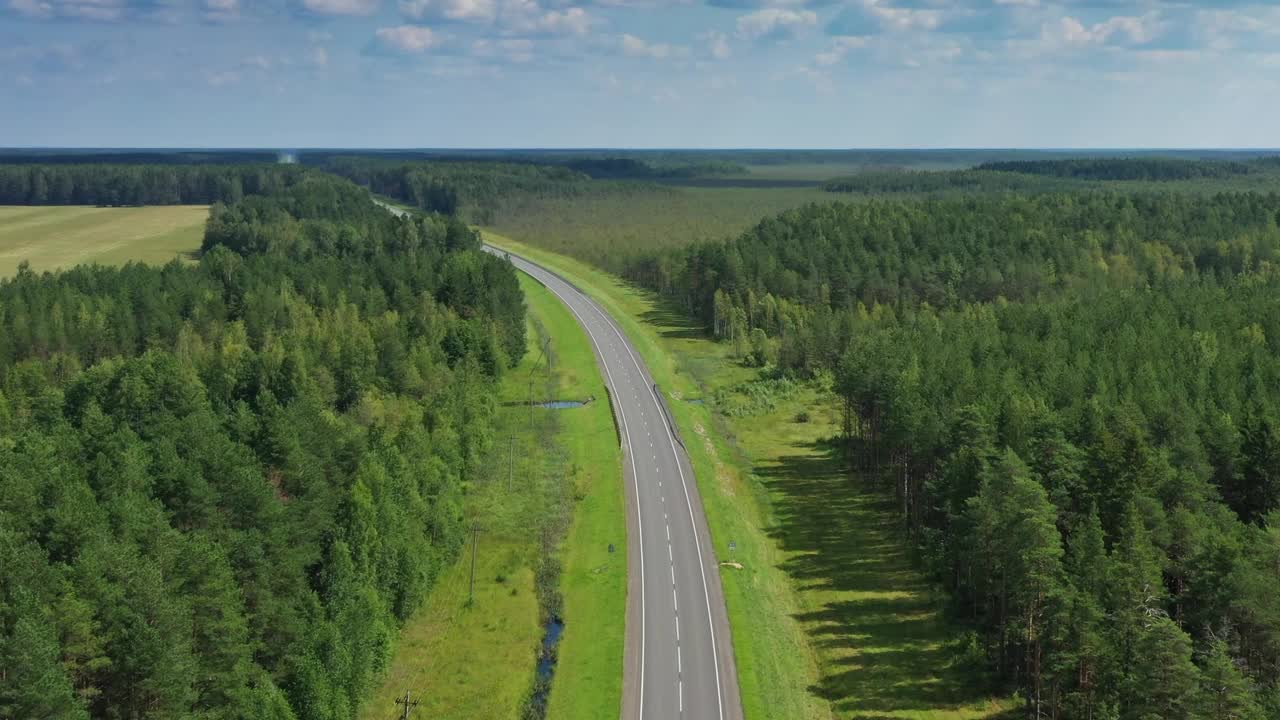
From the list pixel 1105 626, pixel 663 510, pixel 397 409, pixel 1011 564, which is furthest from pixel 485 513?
pixel 1105 626

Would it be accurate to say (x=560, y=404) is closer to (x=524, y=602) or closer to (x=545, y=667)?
(x=524, y=602)

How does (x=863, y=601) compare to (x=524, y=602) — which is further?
(x=524, y=602)

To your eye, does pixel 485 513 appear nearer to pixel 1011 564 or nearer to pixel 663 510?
pixel 663 510

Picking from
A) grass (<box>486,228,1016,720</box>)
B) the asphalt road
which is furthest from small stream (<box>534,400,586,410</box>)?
grass (<box>486,228,1016,720</box>)

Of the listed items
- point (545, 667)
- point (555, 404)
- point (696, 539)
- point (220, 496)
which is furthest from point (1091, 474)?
point (555, 404)

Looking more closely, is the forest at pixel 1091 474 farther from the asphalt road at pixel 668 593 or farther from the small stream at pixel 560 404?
the small stream at pixel 560 404

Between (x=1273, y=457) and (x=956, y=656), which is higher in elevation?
(x=1273, y=457)
